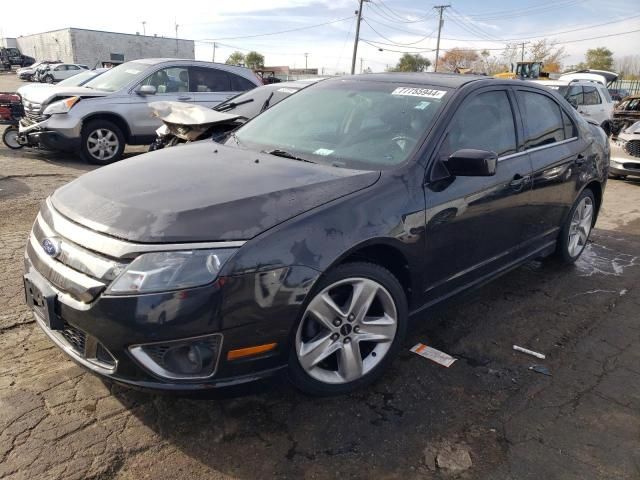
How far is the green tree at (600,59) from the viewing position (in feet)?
205

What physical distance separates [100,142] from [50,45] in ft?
237

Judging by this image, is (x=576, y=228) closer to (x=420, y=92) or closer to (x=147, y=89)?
(x=420, y=92)

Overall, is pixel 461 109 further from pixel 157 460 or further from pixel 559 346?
pixel 157 460

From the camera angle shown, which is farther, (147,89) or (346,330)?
(147,89)

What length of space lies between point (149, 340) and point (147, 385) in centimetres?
22

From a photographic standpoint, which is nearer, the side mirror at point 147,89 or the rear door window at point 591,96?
the side mirror at point 147,89

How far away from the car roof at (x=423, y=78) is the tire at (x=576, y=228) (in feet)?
5.32

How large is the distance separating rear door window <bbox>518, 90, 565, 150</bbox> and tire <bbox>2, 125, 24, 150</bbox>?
8.79 meters

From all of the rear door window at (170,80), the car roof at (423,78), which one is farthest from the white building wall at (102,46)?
the car roof at (423,78)

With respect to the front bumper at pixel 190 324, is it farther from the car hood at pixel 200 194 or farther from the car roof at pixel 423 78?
the car roof at pixel 423 78

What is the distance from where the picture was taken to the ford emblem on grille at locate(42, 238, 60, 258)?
233 cm

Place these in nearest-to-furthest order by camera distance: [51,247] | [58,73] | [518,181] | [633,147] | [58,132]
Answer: [51,247], [518,181], [58,132], [633,147], [58,73]

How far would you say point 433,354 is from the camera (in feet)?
10.5

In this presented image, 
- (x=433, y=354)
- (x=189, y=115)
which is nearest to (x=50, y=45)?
(x=189, y=115)
